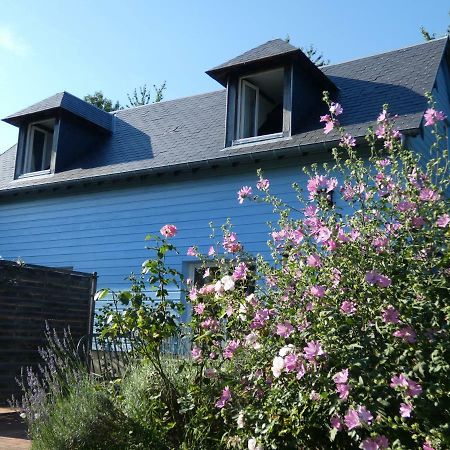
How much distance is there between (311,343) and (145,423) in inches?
65.6

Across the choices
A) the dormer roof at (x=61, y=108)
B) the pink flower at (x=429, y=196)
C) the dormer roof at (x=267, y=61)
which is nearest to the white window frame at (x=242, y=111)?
the dormer roof at (x=267, y=61)

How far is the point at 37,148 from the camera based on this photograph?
13680 millimetres

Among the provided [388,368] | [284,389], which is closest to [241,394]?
[284,389]

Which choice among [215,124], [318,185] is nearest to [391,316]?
[318,185]

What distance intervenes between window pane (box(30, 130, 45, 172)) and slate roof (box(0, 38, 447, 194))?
603 millimetres

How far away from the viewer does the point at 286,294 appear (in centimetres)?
365

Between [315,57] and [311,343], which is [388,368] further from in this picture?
[315,57]

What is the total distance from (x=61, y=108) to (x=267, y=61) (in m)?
4.94

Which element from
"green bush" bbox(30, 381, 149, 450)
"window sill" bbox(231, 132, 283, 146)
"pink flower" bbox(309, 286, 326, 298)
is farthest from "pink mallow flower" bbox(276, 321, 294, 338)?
"window sill" bbox(231, 132, 283, 146)

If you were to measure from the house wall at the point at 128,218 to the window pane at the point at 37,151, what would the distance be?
2.99 ft

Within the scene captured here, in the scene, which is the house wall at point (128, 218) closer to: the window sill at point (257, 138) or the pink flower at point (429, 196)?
the window sill at point (257, 138)

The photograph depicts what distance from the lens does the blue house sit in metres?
9.75

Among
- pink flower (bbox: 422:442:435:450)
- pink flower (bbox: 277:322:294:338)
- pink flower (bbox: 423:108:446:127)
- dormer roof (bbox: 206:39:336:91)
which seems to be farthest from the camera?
dormer roof (bbox: 206:39:336:91)

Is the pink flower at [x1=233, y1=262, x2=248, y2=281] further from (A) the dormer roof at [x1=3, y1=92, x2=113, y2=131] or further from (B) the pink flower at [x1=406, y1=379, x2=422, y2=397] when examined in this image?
(A) the dormer roof at [x1=3, y1=92, x2=113, y2=131]
